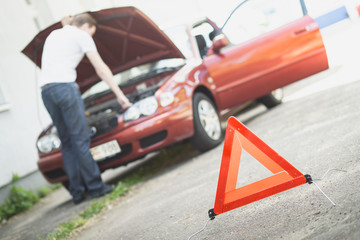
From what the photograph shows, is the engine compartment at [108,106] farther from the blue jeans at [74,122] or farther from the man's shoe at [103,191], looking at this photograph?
the man's shoe at [103,191]

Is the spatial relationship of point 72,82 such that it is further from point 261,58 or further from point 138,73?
point 261,58

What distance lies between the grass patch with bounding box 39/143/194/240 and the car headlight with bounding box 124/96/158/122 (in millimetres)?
825

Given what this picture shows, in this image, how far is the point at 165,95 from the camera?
5633mm

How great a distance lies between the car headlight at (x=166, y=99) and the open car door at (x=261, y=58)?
39.4 inches

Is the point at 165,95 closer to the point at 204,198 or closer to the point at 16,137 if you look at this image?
the point at 204,198

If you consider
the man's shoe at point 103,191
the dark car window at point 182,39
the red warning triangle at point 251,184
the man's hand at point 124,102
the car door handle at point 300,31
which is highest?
the dark car window at point 182,39

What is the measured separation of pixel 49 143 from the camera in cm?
608

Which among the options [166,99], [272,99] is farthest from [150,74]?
[272,99]

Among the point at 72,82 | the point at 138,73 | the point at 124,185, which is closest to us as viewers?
the point at 72,82

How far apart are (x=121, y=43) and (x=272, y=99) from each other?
281 centimetres

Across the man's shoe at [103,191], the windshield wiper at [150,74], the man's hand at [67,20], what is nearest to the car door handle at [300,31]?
the windshield wiper at [150,74]

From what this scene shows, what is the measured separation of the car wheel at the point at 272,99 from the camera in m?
7.74

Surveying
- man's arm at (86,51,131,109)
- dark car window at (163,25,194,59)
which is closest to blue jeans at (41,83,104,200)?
man's arm at (86,51,131,109)

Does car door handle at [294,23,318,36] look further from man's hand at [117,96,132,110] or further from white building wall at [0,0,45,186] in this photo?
white building wall at [0,0,45,186]
